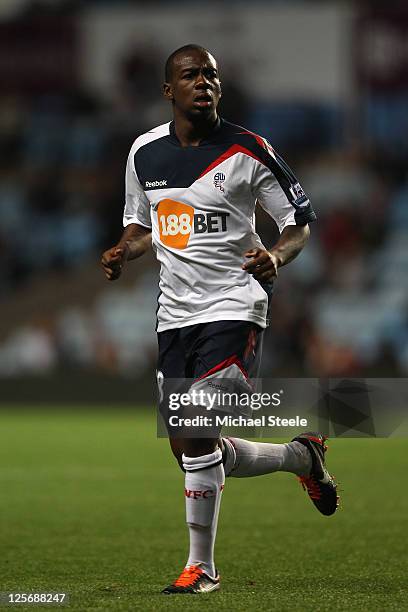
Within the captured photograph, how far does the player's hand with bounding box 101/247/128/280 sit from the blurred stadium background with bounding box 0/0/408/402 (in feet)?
43.5

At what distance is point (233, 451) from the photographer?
5.36 m

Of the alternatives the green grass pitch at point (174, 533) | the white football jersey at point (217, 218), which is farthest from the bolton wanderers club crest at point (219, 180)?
the green grass pitch at point (174, 533)

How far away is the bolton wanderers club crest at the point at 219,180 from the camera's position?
5.12 m

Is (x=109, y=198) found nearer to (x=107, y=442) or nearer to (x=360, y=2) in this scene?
(x=360, y=2)

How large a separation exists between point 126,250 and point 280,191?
2.27 feet

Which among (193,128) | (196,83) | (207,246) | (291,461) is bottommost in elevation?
(291,461)

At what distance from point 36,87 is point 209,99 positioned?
60.8ft

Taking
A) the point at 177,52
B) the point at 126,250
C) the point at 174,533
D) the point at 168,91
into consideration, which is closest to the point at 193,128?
the point at 168,91

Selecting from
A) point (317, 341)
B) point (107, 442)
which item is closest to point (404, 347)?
point (317, 341)

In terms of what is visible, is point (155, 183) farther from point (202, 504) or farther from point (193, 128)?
point (202, 504)

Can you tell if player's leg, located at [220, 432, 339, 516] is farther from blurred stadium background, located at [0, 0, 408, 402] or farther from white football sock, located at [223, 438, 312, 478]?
blurred stadium background, located at [0, 0, 408, 402]

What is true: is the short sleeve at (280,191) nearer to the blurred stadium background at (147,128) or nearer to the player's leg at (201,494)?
the player's leg at (201,494)

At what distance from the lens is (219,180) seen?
5.13m

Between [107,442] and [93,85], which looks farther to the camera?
[93,85]
